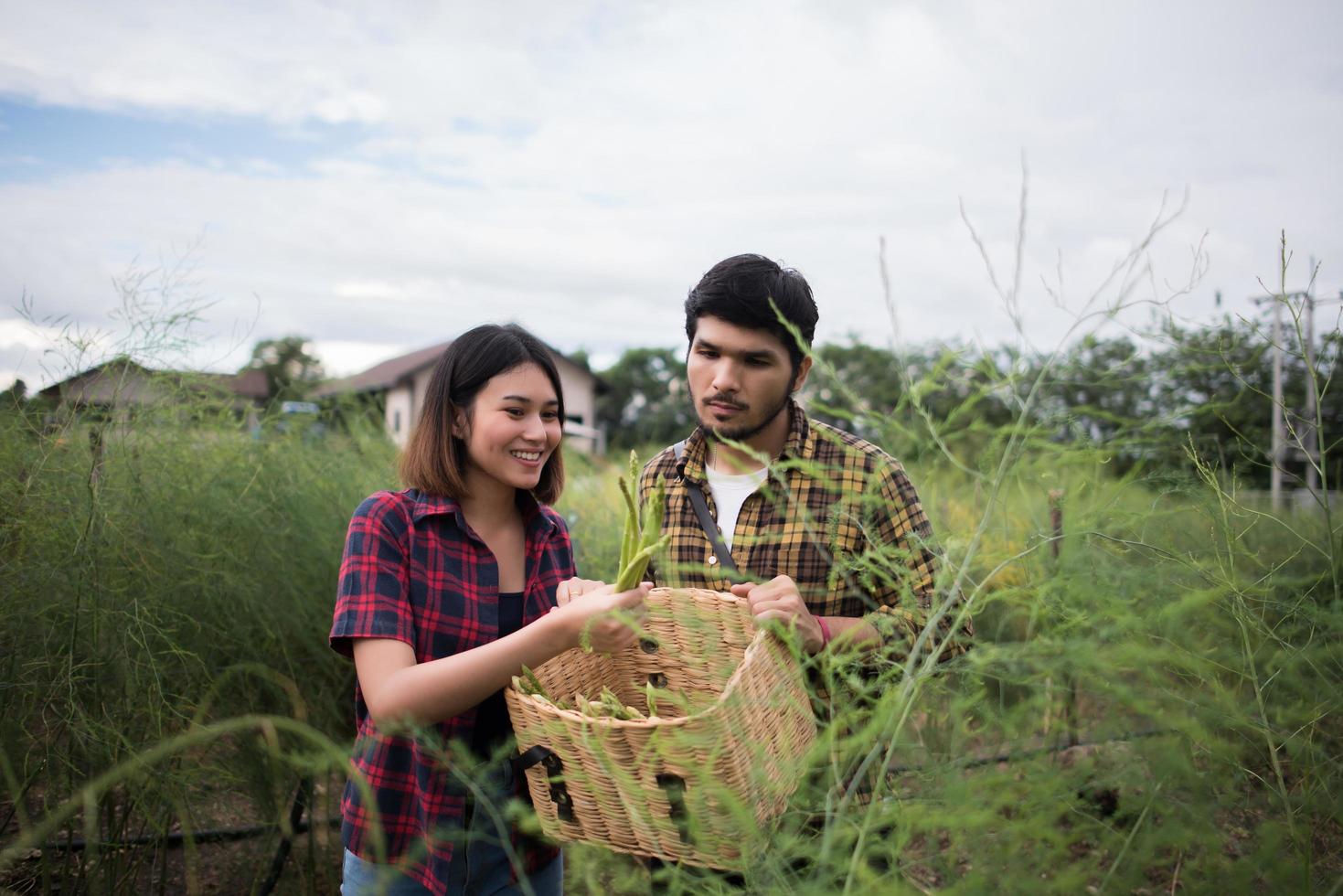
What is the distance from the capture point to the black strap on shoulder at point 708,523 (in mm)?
1893

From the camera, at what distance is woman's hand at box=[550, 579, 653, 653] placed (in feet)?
4.38

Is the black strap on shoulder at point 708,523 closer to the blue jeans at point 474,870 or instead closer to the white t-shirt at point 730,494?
the white t-shirt at point 730,494

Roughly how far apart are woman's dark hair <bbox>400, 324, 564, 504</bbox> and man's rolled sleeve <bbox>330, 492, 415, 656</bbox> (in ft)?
0.36

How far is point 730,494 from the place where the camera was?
80.0 inches

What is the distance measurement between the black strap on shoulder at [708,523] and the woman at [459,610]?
0.32 meters

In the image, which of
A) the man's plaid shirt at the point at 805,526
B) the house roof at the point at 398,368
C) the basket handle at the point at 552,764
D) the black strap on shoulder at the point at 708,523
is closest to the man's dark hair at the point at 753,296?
the man's plaid shirt at the point at 805,526

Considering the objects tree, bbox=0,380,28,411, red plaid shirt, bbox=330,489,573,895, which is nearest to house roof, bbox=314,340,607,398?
tree, bbox=0,380,28,411

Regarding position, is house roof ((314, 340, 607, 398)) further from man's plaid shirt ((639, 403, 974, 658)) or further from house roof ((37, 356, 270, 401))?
man's plaid shirt ((639, 403, 974, 658))

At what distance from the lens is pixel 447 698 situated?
142 cm

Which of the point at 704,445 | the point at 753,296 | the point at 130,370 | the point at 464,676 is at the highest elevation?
the point at 753,296

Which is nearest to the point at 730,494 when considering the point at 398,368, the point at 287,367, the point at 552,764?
the point at 552,764

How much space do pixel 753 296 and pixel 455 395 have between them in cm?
70

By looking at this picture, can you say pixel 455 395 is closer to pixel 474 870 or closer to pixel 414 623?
pixel 414 623

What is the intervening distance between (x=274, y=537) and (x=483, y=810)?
5.26 ft
